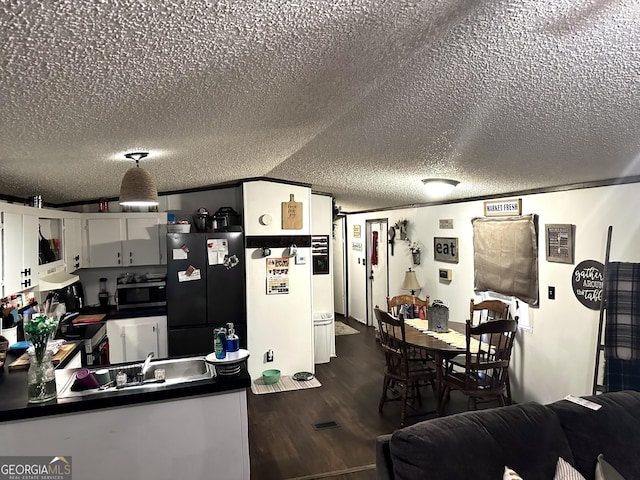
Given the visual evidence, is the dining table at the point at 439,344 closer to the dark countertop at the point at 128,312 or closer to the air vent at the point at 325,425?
the air vent at the point at 325,425

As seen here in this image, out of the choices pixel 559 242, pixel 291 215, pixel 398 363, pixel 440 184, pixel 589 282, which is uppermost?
pixel 440 184

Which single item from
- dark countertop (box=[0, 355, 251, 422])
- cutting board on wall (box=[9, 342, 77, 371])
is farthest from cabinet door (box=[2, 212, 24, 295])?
dark countertop (box=[0, 355, 251, 422])

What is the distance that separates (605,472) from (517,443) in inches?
14.3

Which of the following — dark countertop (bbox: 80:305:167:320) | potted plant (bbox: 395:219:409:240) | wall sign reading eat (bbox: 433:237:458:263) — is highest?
potted plant (bbox: 395:219:409:240)

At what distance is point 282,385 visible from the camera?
4.89 meters

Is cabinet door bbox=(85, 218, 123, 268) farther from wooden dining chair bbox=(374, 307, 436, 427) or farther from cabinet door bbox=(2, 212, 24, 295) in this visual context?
wooden dining chair bbox=(374, 307, 436, 427)

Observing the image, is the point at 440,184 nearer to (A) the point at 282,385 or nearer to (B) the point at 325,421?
(B) the point at 325,421

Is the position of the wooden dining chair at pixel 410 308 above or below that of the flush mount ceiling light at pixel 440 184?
below

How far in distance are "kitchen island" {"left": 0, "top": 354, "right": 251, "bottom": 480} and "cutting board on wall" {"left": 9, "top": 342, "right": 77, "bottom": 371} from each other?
1.02ft

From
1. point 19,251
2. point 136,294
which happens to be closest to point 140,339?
point 136,294

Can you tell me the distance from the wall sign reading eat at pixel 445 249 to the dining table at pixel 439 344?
1.17 meters

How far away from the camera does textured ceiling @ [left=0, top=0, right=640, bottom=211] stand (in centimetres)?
111

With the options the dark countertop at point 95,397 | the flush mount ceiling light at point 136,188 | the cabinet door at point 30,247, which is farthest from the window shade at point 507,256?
the cabinet door at point 30,247

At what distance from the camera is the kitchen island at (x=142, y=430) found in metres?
2.18
